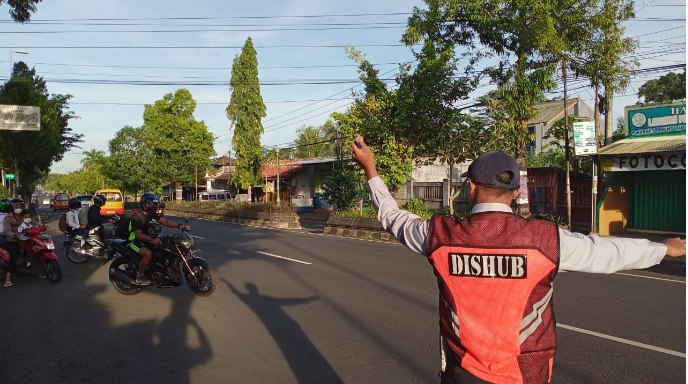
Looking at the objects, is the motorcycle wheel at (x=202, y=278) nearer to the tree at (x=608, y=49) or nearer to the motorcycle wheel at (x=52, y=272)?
the motorcycle wheel at (x=52, y=272)

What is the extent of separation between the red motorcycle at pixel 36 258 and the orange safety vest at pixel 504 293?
9468 millimetres

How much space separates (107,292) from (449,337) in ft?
26.9

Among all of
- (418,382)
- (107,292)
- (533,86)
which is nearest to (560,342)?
(418,382)

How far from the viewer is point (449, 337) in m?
2.26

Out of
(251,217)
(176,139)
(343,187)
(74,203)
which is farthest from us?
(176,139)

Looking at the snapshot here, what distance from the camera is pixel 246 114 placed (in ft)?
138

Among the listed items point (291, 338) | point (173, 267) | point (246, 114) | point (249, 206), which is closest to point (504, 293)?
point (291, 338)

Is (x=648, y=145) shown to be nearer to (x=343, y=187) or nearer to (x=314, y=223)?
(x=343, y=187)

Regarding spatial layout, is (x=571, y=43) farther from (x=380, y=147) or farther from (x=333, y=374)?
(x=333, y=374)

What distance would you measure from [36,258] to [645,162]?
1629 cm

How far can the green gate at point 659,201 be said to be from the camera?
17719mm

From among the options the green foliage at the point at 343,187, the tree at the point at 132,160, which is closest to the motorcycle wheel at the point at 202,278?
the green foliage at the point at 343,187

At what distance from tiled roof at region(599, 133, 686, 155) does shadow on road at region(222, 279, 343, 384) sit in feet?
41.1

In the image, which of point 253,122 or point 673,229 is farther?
point 253,122
